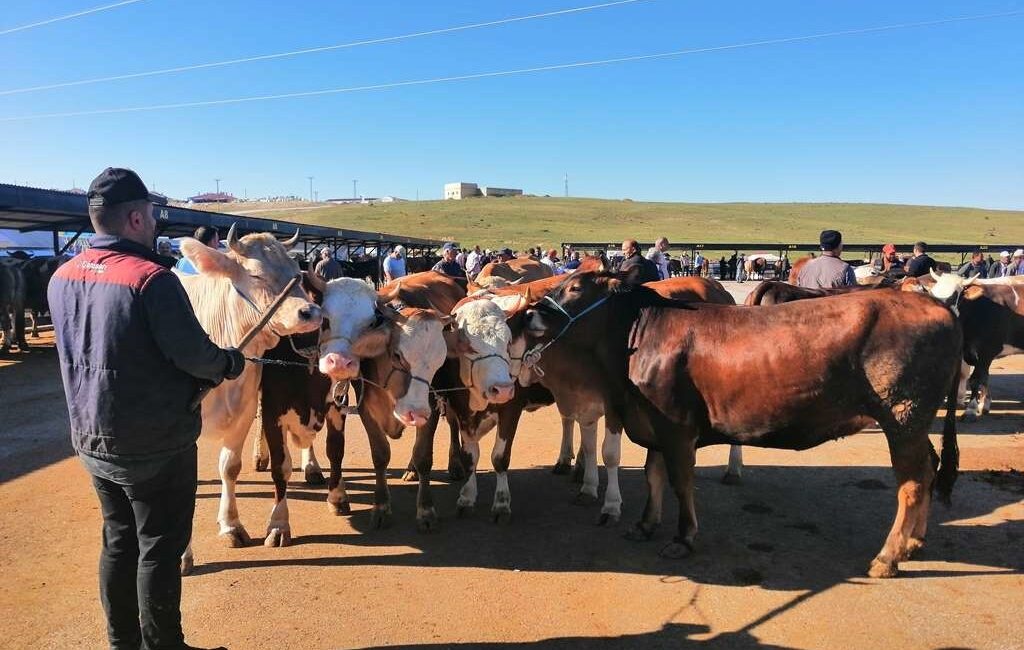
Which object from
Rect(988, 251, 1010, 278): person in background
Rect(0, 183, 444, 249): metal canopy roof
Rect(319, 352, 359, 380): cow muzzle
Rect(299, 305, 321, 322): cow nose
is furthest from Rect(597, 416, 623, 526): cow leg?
Rect(988, 251, 1010, 278): person in background

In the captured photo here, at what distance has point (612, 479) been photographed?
19.5 ft

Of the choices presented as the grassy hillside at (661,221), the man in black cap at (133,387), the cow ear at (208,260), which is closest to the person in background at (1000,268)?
the cow ear at (208,260)

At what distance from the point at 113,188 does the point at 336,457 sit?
3.33 m

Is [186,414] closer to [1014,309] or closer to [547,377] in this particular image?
[547,377]

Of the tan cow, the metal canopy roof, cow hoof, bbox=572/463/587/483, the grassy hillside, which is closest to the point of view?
the tan cow

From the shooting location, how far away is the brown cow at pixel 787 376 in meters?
4.52

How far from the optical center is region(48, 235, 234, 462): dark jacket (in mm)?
2941

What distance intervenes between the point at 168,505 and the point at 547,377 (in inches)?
147

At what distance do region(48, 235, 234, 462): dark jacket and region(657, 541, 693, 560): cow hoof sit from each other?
3.60 metres

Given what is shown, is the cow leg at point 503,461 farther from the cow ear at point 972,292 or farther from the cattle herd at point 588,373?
the cow ear at point 972,292

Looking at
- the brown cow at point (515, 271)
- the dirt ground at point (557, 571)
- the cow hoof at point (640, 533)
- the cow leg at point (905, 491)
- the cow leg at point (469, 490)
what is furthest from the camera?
the brown cow at point (515, 271)

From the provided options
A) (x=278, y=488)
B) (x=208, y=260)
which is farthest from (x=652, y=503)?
(x=208, y=260)

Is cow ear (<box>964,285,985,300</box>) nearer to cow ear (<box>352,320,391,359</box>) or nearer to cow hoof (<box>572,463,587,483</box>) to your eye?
cow hoof (<box>572,463,587,483</box>)

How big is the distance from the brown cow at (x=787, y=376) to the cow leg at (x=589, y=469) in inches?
30.5
